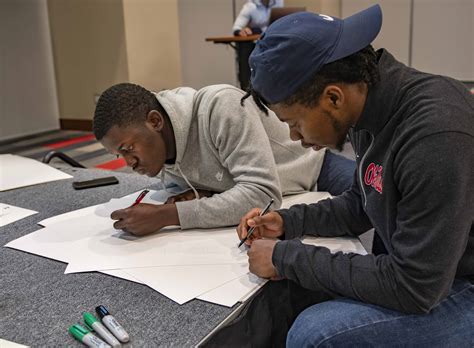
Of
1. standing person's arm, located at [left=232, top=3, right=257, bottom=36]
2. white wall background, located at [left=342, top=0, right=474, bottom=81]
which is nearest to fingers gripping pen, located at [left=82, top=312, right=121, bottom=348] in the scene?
standing person's arm, located at [left=232, top=3, right=257, bottom=36]

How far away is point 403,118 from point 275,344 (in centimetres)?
49

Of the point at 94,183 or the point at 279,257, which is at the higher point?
the point at 279,257

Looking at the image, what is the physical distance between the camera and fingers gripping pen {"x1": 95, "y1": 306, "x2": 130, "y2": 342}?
729mm

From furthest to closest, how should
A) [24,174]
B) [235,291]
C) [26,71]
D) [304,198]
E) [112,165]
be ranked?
[26,71]
[112,165]
[24,174]
[304,198]
[235,291]

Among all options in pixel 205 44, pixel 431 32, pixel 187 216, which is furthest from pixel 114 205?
pixel 205 44

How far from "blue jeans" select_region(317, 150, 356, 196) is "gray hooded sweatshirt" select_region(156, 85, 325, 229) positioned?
0.06 m

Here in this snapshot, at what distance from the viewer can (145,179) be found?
5.40 feet

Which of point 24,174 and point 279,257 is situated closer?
point 279,257

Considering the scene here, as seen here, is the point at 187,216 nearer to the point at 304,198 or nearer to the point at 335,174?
the point at 304,198

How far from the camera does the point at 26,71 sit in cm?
450

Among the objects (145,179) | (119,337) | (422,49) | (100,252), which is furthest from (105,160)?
(422,49)

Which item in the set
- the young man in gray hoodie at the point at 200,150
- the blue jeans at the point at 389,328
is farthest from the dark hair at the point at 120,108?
the blue jeans at the point at 389,328

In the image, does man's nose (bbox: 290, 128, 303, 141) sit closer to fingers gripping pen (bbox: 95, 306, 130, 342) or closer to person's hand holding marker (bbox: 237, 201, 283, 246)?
person's hand holding marker (bbox: 237, 201, 283, 246)

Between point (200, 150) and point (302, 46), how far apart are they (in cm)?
60
